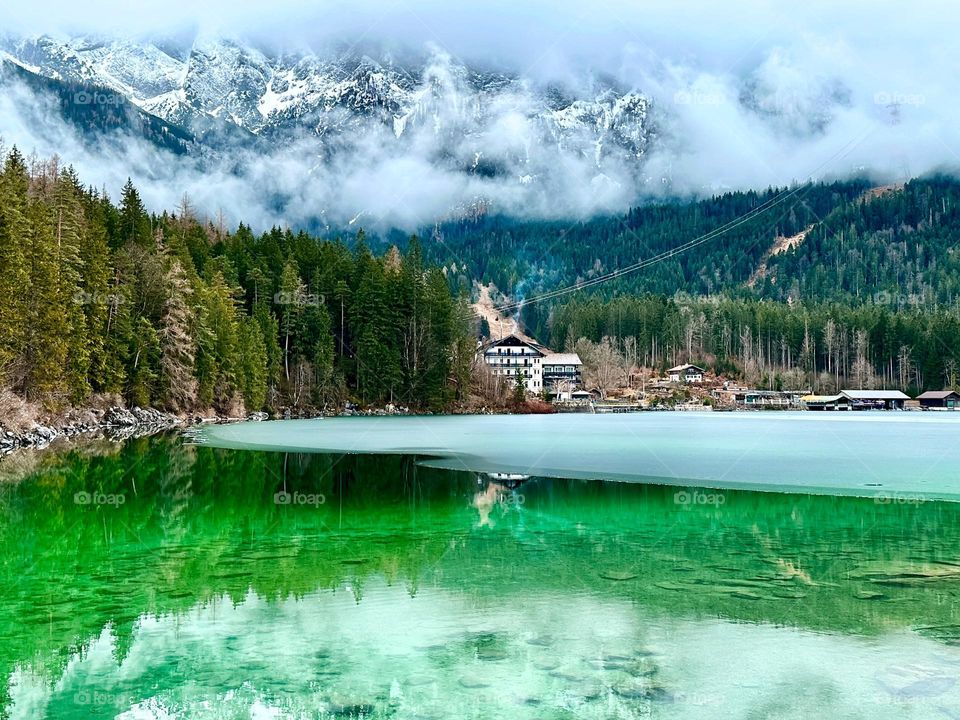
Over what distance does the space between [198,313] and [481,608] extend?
7122cm

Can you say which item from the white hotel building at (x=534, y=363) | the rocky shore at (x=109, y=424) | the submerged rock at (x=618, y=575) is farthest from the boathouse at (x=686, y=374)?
the submerged rock at (x=618, y=575)

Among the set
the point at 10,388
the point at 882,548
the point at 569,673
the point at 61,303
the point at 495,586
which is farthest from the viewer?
the point at 61,303

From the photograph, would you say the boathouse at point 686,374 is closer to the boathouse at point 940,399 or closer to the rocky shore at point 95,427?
the boathouse at point 940,399

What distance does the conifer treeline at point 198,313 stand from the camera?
1961 inches

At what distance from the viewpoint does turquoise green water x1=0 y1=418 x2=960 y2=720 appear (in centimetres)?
970

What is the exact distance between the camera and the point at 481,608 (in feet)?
44.2

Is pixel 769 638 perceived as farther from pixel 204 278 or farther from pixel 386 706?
pixel 204 278

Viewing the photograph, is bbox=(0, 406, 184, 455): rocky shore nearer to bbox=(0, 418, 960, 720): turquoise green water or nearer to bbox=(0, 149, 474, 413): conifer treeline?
bbox=(0, 149, 474, 413): conifer treeline

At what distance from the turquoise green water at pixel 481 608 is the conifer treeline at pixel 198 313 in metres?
27.9

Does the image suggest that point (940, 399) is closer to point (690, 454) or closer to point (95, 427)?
point (690, 454)

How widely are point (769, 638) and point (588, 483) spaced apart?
60.3 ft

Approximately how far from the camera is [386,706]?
9.39 meters

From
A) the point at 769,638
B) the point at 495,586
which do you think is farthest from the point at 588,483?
the point at 769,638

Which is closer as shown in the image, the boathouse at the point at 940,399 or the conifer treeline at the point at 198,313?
the conifer treeline at the point at 198,313
